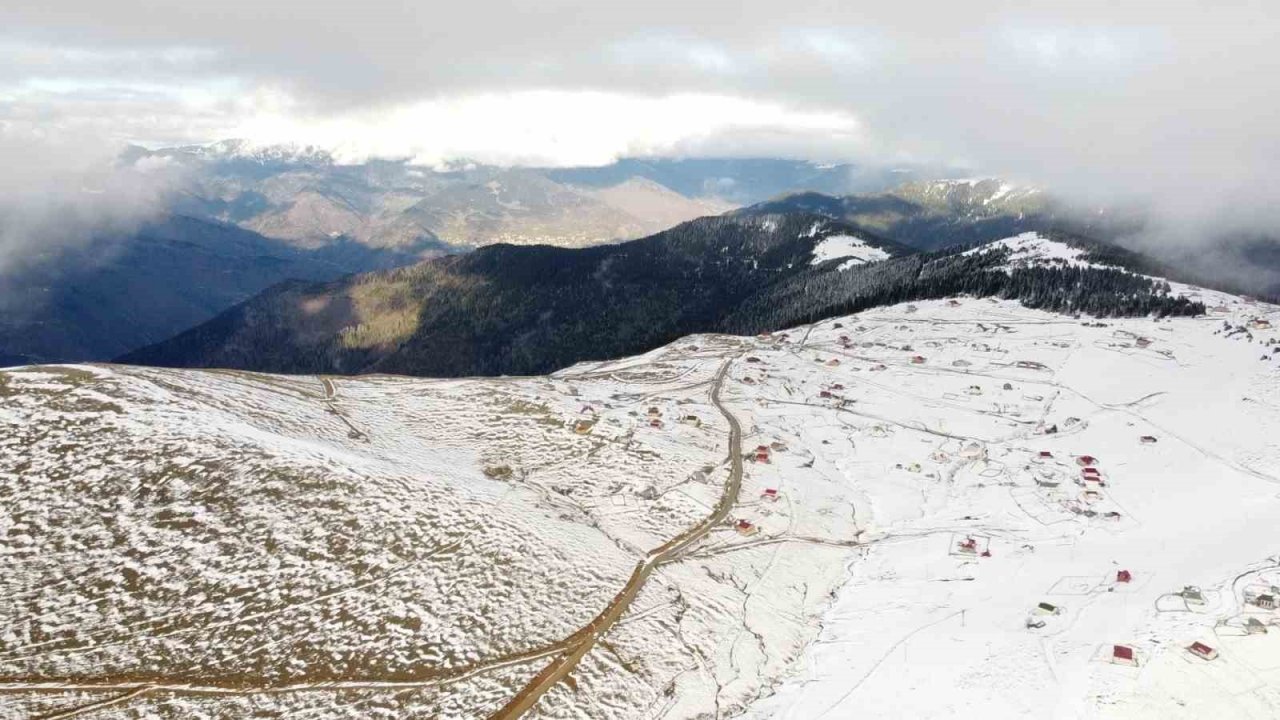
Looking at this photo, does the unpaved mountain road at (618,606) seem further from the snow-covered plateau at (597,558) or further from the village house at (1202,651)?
the village house at (1202,651)

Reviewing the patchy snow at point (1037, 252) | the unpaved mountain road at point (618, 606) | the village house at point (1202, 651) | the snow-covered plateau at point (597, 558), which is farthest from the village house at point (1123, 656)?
the patchy snow at point (1037, 252)

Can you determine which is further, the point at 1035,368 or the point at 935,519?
the point at 1035,368

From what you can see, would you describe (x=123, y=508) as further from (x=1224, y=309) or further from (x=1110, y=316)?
(x=1224, y=309)

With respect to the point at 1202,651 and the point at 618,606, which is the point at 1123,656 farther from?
the point at 618,606

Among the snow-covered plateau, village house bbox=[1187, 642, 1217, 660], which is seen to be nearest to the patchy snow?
the snow-covered plateau

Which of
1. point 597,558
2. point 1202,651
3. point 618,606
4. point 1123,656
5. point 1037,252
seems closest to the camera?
point 1202,651

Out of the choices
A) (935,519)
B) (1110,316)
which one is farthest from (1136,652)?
(1110,316)

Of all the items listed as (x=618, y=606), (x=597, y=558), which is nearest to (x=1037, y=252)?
(x=597, y=558)
